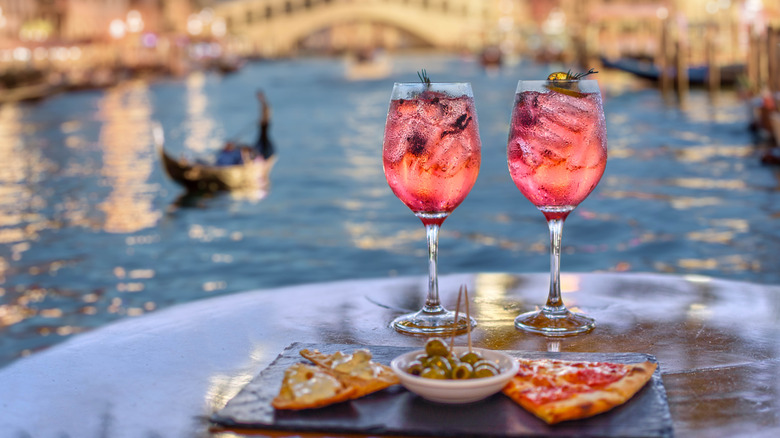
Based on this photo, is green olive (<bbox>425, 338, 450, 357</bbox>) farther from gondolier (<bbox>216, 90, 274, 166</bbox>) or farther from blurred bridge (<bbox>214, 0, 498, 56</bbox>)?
blurred bridge (<bbox>214, 0, 498, 56</bbox>)

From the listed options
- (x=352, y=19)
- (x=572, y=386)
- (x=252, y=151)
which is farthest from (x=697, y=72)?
(x=352, y=19)

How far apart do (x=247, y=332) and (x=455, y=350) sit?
0.29 m

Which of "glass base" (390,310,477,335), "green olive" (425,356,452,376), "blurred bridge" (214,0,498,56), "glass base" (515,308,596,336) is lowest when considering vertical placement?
"glass base" (515,308,596,336)

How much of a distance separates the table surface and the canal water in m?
4.16

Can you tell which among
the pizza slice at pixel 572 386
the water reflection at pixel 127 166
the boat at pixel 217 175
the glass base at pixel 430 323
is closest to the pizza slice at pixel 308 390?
the pizza slice at pixel 572 386

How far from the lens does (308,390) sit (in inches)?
28.8

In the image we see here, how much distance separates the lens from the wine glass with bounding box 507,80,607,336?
0.98 metres

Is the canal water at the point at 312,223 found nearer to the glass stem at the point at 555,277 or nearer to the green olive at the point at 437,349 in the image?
the glass stem at the point at 555,277

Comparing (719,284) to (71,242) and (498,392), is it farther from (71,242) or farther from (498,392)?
(71,242)

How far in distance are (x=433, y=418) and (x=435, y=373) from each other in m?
0.03

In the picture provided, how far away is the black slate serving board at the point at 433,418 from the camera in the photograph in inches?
26.6

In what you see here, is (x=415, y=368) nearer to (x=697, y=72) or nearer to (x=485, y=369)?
(x=485, y=369)

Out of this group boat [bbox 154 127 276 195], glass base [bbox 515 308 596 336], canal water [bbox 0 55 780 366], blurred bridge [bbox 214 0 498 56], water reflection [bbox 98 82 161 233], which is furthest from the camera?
blurred bridge [bbox 214 0 498 56]

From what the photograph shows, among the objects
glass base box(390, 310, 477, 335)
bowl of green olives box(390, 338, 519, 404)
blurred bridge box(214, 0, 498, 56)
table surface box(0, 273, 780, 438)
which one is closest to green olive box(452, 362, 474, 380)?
bowl of green olives box(390, 338, 519, 404)
